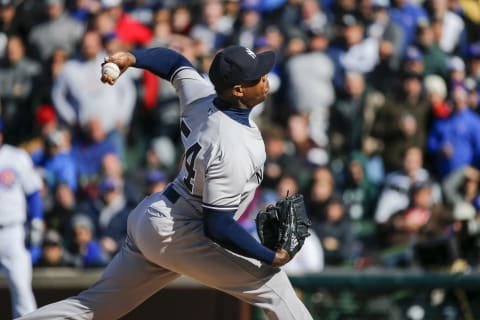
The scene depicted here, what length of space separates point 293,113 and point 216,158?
573cm

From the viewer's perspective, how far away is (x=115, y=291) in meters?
5.70

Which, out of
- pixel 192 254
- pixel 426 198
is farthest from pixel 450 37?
pixel 192 254

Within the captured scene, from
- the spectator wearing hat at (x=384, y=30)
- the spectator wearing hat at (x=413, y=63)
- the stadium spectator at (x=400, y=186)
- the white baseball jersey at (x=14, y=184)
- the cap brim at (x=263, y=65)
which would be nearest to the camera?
the cap brim at (x=263, y=65)

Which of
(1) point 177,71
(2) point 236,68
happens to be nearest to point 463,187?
(1) point 177,71

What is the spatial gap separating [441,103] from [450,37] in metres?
1.01

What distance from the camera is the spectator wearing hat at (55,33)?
12047 mm

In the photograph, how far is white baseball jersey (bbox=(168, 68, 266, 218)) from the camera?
5.33m

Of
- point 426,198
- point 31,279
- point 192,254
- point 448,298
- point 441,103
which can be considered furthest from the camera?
point 441,103

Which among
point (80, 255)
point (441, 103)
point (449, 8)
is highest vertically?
point (449, 8)

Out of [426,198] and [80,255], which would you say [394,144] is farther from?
[80,255]

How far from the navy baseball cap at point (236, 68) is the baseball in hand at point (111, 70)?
0.47m

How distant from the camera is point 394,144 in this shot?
10.8 metres

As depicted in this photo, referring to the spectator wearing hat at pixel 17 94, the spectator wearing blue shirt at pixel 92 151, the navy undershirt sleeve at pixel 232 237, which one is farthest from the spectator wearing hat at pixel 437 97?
the navy undershirt sleeve at pixel 232 237

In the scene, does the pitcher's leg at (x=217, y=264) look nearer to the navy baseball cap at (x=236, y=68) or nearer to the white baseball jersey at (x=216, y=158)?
the white baseball jersey at (x=216, y=158)
